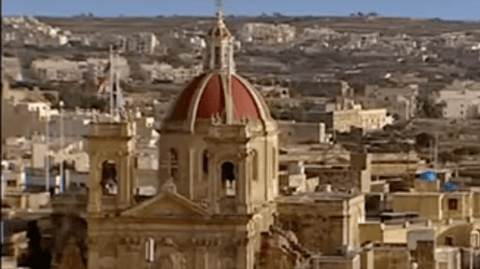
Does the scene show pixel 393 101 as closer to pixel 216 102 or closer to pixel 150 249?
pixel 216 102

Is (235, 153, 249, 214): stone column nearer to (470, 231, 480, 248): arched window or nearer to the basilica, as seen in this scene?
the basilica

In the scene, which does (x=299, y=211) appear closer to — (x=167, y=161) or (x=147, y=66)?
(x=167, y=161)

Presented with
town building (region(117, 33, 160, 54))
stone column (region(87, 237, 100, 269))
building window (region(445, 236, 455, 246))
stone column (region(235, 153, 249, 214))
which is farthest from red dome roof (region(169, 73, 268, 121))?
town building (region(117, 33, 160, 54))

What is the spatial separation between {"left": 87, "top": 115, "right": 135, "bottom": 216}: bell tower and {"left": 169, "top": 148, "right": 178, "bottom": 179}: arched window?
0.86 m

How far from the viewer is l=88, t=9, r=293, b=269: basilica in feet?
74.4

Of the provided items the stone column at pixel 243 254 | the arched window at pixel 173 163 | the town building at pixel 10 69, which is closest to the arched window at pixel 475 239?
the arched window at pixel 173 163

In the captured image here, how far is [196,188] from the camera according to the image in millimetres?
23797

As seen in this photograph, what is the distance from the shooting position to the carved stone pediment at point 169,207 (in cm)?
2298

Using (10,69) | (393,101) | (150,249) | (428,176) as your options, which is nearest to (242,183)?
(150,249)

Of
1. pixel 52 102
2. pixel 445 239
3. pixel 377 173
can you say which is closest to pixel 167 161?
pixel 445 239

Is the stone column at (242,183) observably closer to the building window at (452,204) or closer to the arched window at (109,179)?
the arched window at (109,179)

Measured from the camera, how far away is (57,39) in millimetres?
98812

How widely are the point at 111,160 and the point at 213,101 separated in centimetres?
170

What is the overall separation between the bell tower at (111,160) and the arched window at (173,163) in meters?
0.86
